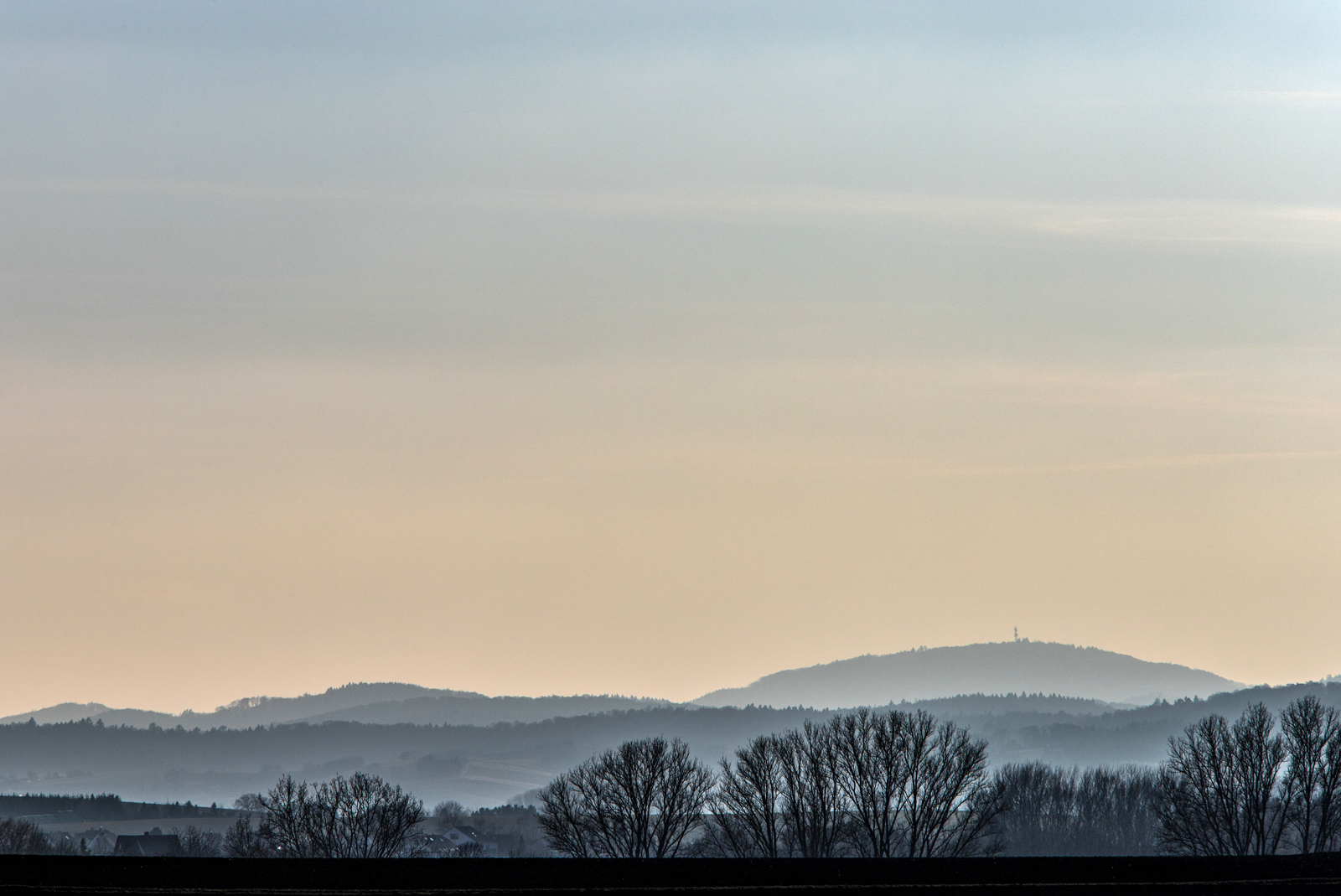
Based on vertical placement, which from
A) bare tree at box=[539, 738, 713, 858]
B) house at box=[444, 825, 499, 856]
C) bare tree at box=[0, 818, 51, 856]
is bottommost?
house at box=[444, 825, 499, 856]

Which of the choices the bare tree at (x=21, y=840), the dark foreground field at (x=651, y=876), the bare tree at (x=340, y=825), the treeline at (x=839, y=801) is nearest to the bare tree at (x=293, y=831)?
the bare tree at (x=340, y=825)

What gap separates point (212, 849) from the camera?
135 metres

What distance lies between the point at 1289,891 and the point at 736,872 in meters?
16.7

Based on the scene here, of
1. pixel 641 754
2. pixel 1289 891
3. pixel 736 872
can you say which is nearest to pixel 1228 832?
pixel 641 754

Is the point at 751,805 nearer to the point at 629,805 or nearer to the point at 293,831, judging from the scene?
the point at 629,805

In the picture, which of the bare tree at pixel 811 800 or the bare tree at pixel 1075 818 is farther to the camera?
the bare tree at pixel 1075 818

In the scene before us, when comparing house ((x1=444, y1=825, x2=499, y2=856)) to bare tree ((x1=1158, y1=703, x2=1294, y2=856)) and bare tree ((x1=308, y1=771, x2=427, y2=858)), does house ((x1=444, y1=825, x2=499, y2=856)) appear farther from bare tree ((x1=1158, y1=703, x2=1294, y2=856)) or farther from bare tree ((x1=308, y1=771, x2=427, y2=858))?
bare tree ((x1=1158, y1=703, x2=1294, y2=856))

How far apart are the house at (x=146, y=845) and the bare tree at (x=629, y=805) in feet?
200

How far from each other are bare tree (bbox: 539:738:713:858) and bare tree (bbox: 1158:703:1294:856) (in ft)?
96.1

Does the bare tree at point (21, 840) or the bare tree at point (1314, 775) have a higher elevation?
the bare tree at point (1314, 775)

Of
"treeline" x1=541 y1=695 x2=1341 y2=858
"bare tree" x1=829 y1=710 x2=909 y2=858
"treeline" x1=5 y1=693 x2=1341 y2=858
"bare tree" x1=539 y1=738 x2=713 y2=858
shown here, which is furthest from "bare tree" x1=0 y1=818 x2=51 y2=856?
"bare tree" x1=829 y1=710 x2=909 y2=858

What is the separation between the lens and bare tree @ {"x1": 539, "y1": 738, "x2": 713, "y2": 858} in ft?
278

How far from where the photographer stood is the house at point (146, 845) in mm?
141000

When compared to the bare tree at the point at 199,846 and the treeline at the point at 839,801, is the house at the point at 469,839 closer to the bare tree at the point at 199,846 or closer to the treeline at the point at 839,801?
the bare tree at the point at 199,846
